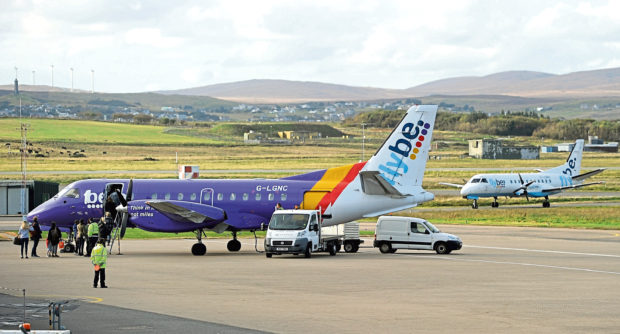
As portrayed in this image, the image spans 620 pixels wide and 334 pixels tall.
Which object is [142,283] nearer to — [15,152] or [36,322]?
[36,322]

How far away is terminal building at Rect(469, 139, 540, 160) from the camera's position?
16862 centimetres

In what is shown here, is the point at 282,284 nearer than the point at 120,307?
No

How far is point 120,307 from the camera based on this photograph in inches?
1005

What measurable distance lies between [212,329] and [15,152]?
12999 centimetres

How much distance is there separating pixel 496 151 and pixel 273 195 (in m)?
133

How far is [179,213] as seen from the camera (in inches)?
1709

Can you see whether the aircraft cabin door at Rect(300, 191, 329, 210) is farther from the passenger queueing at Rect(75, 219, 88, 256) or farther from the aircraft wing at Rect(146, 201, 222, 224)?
the passenger queueing at Rect(75, 219, 88, 256)

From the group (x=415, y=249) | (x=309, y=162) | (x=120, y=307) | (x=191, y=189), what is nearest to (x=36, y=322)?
(x=120, y=307)

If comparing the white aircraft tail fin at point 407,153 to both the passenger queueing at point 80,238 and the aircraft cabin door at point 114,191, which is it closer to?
the aircraft cabin door at point 114,191

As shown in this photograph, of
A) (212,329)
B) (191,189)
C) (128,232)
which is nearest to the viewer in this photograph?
(212,329)

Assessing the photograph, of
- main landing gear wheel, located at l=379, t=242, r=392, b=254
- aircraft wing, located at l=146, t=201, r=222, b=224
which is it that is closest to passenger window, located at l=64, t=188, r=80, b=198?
aircraft wing, located at l=146, t=201, r=222, b=224

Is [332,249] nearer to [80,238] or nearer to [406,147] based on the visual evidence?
[406,147]

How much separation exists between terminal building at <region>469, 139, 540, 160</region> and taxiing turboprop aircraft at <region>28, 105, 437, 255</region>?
125 m

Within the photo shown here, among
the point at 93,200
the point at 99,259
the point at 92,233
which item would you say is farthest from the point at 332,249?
the point at 99,259
